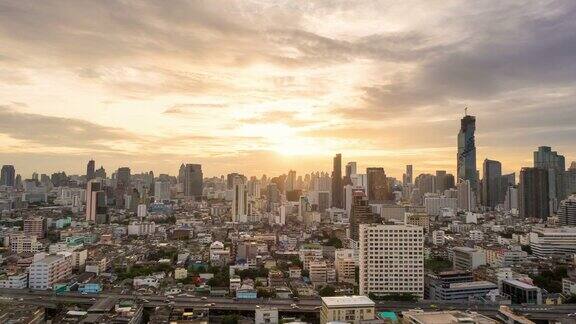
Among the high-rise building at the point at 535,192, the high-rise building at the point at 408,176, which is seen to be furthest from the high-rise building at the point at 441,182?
the high-rise building at the point at 535,192

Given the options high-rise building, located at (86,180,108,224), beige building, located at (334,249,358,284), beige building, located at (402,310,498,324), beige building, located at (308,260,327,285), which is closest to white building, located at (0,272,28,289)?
beige building, located at (308,260,327,285)

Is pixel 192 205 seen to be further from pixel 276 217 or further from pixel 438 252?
pixel 438 252

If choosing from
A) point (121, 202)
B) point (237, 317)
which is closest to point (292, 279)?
point (237, 317)

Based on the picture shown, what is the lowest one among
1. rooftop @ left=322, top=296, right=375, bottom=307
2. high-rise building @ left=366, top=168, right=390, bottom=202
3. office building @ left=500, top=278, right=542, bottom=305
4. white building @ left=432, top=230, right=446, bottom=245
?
office building @ left=500, top=278, right=542, bottom=305

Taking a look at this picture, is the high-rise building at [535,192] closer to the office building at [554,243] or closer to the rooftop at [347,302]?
the office building at [554,243]

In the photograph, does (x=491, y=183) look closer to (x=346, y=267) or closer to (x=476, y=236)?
(x=476, y=236)

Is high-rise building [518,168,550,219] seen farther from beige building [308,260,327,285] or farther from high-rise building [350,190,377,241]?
beige building [308,260,327,285]
